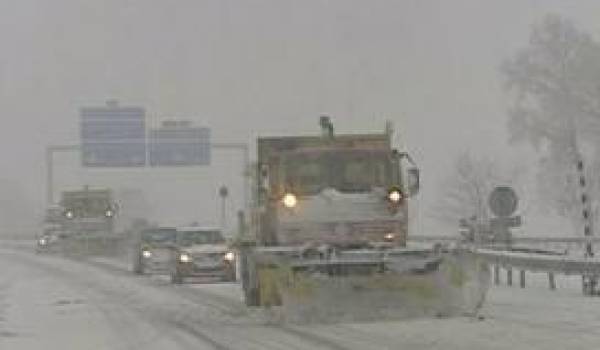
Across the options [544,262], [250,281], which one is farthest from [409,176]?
[544,262]

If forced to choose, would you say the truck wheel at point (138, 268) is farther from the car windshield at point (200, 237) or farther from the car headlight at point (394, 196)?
the car headlight at point (394, 196)

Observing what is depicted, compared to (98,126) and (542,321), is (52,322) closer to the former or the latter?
(542,321)

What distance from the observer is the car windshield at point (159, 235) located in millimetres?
38312

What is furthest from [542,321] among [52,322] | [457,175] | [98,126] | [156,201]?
[156,201]

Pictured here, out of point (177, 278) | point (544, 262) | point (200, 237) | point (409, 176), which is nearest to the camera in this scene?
point (409, 176)

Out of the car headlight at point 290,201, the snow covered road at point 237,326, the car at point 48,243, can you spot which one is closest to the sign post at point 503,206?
the snow covered road at point 237,326

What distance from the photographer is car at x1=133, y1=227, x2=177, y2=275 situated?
128 ft

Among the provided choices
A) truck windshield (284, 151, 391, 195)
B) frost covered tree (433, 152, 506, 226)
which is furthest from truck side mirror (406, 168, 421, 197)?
frost covered tree (433, 152, 506, 226)

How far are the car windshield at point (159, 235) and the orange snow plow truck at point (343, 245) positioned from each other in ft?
48.9

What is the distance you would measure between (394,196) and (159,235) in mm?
18454

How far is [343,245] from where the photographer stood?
843 inches

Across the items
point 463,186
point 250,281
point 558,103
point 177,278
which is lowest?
point 177,278

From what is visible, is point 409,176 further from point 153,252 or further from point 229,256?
point 153,252

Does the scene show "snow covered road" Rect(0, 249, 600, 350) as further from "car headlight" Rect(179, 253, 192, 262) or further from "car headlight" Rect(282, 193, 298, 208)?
"car headlight" Rect(179, 253, 192, 262)
